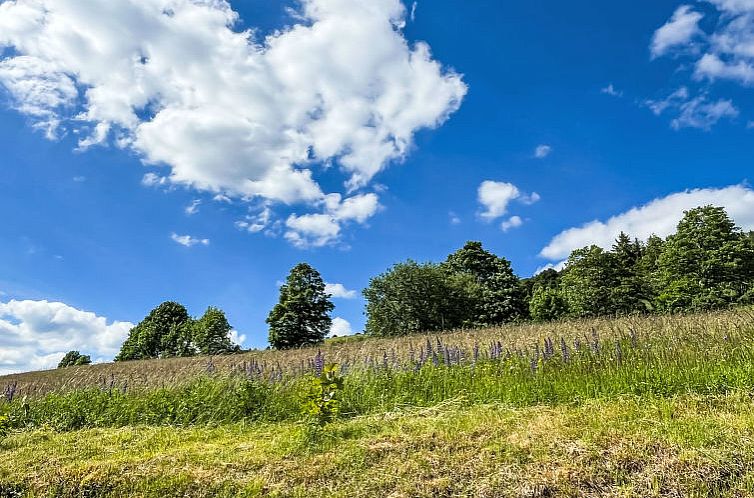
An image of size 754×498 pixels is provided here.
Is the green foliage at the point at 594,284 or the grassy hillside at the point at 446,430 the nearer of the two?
the grassy hillside at the point at 446,430

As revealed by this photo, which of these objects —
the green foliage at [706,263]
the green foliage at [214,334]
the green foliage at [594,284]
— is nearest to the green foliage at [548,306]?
the green foliage at [594,284]

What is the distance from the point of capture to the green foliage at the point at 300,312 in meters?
32.8

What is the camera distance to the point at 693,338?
6945mm

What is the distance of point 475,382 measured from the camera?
6270mm

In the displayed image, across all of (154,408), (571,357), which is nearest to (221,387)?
(154,408)

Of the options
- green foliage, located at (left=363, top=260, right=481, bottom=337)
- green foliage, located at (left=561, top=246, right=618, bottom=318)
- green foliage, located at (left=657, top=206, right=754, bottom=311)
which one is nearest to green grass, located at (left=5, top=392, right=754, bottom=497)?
green foliage, located at (left=363, top=260, right=481, bottom=337)

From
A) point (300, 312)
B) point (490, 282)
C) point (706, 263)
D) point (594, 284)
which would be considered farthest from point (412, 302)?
point (706, 263)

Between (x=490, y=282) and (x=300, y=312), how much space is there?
19.9 metres

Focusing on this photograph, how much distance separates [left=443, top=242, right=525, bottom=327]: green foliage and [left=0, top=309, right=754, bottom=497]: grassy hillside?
33.2 meters

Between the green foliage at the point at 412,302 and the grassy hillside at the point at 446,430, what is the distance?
24.5 m

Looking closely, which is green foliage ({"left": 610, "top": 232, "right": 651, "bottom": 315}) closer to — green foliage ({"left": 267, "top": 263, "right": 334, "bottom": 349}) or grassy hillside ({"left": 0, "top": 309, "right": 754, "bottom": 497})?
green foliage ({"left": 267, "top": 263, "right": 334, "bottom": 349})

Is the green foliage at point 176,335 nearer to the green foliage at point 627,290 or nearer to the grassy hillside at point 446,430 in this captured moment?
the grassy hillside at point 446,430

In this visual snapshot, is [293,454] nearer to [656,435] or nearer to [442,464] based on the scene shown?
[442,464]

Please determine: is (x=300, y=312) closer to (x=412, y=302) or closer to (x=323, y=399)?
(x=412, y=302)
